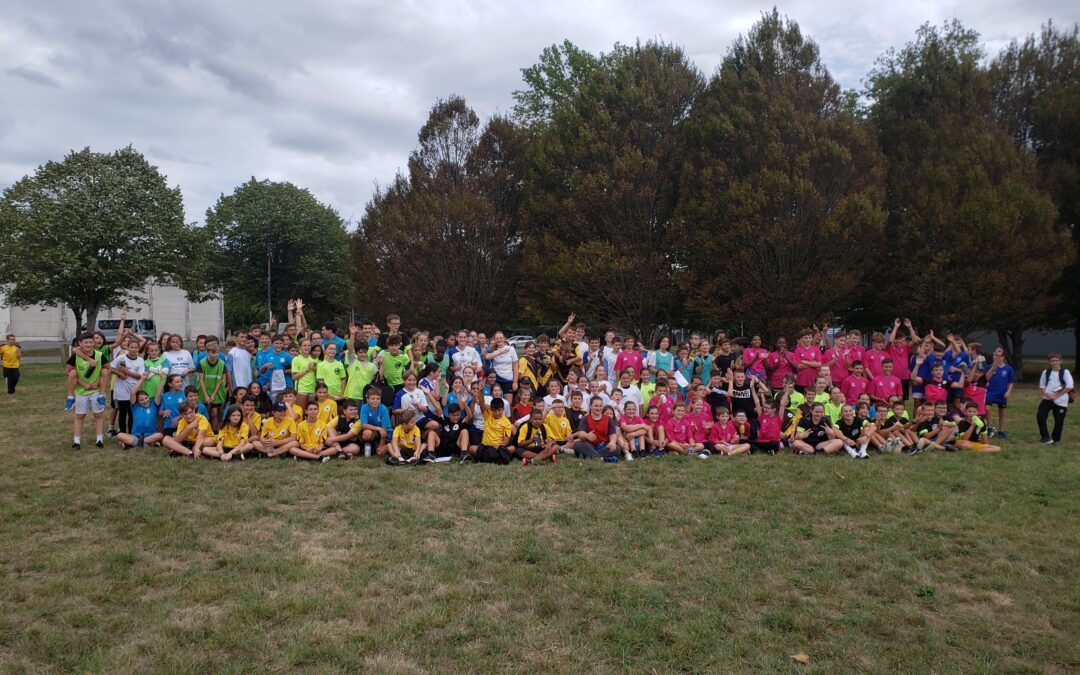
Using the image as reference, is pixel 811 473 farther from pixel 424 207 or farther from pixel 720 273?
pixel 424 207

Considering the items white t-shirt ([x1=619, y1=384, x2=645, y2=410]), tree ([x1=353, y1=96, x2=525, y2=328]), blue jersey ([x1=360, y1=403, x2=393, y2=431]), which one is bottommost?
blue jersey ([x1=360, y1=403, x2=393, y2=431])

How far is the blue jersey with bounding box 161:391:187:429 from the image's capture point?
10086 millimetres

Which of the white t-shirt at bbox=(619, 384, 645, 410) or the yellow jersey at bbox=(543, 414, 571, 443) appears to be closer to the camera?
the yellow jersey at bbox=(543, 414, 571, 443)

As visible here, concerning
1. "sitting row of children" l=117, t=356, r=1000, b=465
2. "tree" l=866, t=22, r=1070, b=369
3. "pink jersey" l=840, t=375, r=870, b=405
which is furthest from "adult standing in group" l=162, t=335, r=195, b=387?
"tree" l=866, t=22, r=1070, b=369

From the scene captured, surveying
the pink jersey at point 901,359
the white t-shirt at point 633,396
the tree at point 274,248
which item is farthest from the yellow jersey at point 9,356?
the tree at point 274,248

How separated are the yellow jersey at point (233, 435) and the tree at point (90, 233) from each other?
19.7 meters

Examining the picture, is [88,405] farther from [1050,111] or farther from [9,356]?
[1050,111]

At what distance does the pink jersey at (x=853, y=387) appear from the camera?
11523 mm

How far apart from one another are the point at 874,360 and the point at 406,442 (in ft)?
27.7

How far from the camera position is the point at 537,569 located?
5.29 m

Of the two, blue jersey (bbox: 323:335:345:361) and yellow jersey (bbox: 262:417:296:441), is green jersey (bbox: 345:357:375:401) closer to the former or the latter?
blue jersey (bbox: 323:335:345:361)

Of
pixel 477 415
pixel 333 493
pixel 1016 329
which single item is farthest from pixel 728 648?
pixel 1016 329

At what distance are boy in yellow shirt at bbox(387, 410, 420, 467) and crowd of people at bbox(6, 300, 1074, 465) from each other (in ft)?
0.06

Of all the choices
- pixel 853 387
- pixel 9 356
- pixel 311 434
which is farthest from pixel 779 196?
pixel 9 356
